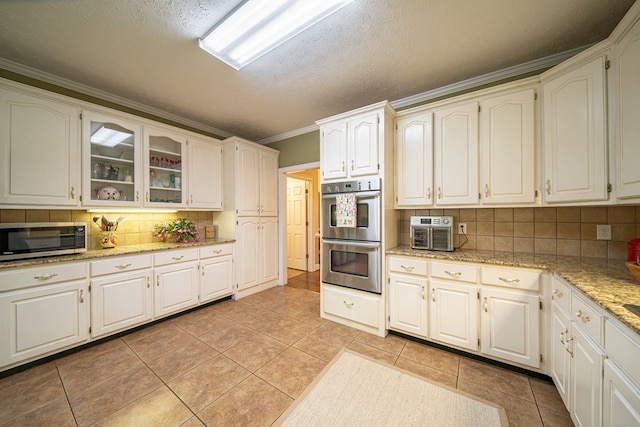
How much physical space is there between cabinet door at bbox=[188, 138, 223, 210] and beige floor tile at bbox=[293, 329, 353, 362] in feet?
7.43

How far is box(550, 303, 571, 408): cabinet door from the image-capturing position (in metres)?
1.36

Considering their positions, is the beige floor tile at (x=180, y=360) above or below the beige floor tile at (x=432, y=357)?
above

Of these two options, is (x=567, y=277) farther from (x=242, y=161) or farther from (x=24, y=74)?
(x=24, y=74)

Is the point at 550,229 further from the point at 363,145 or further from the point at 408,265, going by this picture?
the point at 363,145

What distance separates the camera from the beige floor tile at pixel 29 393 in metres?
1.47

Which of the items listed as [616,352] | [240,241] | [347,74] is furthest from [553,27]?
[240,241]

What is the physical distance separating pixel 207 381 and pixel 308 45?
2.78 metres

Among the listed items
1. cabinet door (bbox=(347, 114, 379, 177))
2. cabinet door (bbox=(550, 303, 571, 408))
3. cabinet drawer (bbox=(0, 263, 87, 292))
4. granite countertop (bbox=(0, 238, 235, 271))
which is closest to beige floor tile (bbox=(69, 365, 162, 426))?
cabinet drawer (bbox=(0, 263, 87, 292))

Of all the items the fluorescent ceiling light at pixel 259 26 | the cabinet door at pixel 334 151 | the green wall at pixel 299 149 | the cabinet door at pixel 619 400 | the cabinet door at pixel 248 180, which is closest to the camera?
the cabinet door at pixel 619 400

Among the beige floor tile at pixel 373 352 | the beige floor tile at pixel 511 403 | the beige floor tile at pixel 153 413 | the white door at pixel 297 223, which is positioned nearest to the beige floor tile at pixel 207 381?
the beige floor tile at pixel 153 413

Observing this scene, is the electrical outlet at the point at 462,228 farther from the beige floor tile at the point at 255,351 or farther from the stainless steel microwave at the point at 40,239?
the stainless steel microwave at the point at 40,239

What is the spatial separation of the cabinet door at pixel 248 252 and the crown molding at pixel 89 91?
167 cm

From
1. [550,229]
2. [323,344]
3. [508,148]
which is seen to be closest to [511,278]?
[550,229]

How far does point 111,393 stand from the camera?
1.62m
